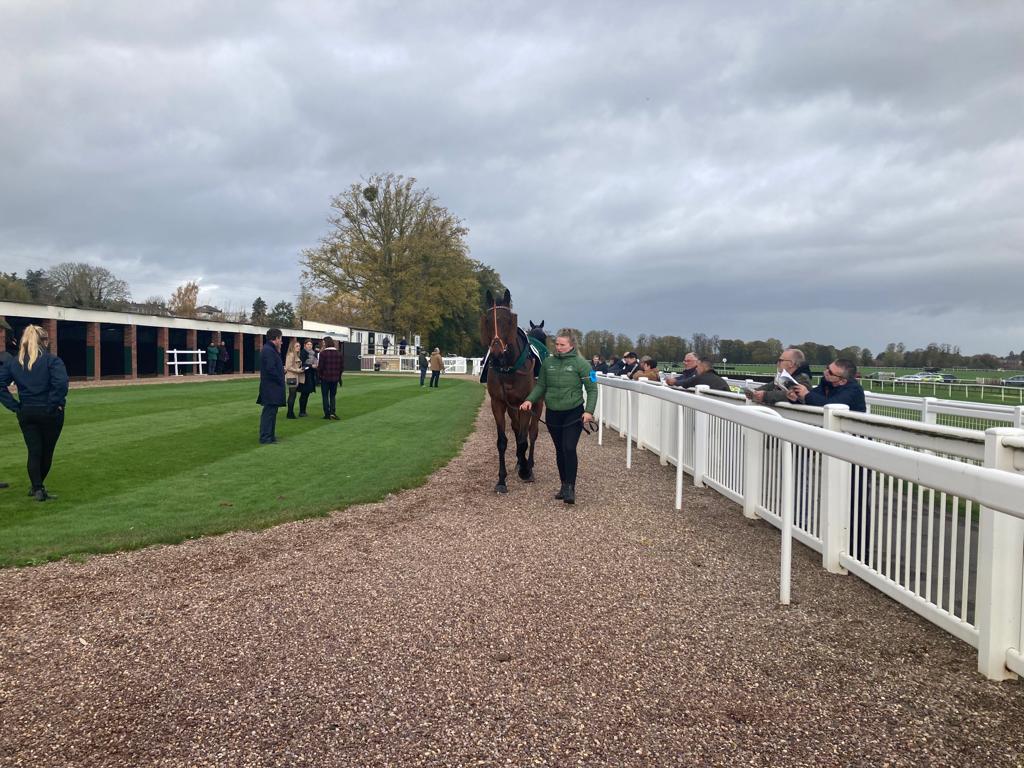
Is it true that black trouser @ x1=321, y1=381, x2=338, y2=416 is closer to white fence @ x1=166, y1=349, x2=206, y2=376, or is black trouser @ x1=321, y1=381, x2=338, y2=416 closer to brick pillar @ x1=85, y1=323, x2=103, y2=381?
brick pillar @ x1=85, y1=323, x2=103, y2=381

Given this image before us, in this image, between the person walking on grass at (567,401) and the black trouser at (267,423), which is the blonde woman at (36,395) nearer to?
the black trouser at (267,423)

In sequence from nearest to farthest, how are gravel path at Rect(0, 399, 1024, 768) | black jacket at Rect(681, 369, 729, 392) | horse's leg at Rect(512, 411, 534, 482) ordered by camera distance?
gravel path at Rect(0, 399, 1024, 768) < horse's leg at Rect(512, 411, 534, 482) < black jacket at Rect(681, 369, 729, 392)

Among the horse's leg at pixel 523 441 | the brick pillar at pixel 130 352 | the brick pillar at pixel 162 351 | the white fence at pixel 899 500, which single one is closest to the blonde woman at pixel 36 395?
the horse's leg at pixel 523 441

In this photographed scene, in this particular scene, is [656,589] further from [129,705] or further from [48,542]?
[48,542]

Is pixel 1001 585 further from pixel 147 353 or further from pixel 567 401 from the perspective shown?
pixel 147 353

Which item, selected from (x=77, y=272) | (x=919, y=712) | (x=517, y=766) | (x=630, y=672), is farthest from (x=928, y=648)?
(x=77, y=272)

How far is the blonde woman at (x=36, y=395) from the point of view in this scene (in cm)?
618

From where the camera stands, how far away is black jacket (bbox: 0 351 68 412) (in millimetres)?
6168

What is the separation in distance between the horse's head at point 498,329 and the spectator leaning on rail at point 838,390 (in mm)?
3003

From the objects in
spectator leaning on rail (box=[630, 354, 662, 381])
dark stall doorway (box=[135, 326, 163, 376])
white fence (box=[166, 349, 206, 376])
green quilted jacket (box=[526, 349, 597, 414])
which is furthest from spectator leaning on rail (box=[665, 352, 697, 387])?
dark stall doorway (box=[135, 326, 163, 376])

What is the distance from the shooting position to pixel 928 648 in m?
3.08

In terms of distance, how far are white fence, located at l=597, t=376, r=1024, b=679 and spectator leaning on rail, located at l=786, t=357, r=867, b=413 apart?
0.43 metres

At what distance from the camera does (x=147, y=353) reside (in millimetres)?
33031

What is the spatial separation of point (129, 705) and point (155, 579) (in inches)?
66.8
